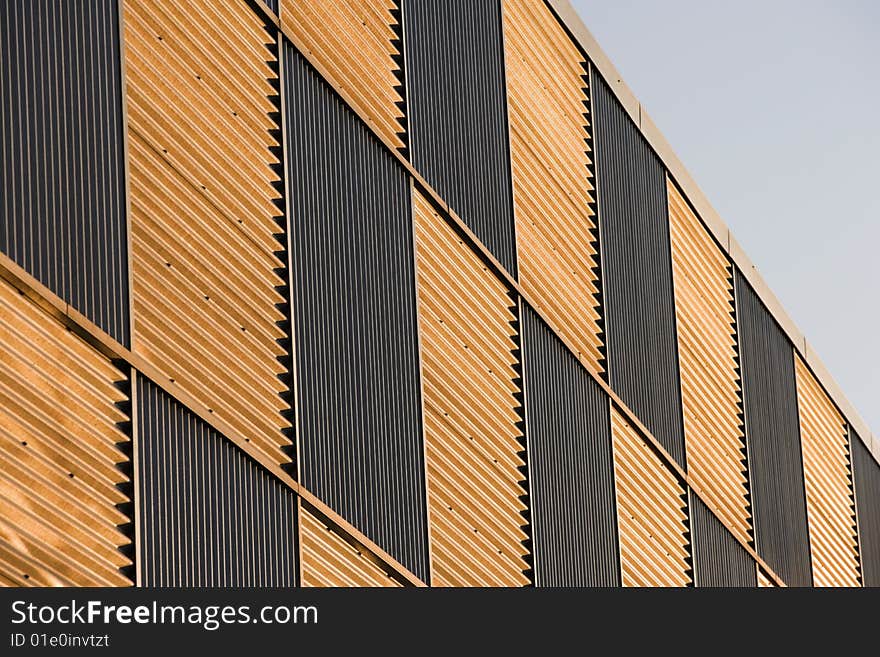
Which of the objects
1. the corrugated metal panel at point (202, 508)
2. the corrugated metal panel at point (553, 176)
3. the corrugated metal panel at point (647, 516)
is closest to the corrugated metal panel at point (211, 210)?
the corrugated metal panel at point (202, 508)

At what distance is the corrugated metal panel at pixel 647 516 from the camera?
22562 mm

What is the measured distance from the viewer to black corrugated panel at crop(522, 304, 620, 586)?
20.4 m

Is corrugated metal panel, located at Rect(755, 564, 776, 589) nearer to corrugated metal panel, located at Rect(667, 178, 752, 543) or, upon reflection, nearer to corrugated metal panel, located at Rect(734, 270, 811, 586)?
corrugated metal panel, located at Rect(734, 270, 811, 586)

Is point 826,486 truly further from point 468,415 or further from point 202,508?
point 202,508

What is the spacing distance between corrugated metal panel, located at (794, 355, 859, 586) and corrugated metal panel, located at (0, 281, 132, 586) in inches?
663

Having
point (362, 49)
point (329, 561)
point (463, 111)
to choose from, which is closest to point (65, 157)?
point (329, 561)

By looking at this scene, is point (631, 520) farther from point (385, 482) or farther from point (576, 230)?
point (385, 482)

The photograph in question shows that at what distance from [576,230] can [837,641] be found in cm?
1170

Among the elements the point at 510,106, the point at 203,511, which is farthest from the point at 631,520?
the point at 203,511

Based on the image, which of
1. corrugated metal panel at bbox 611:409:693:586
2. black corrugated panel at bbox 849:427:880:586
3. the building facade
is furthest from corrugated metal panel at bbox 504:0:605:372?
black corrugated panel at bbox 849:427:880:586

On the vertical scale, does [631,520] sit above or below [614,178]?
below

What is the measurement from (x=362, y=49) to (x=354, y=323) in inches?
125

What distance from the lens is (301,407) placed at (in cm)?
1638

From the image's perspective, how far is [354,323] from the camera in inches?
690
